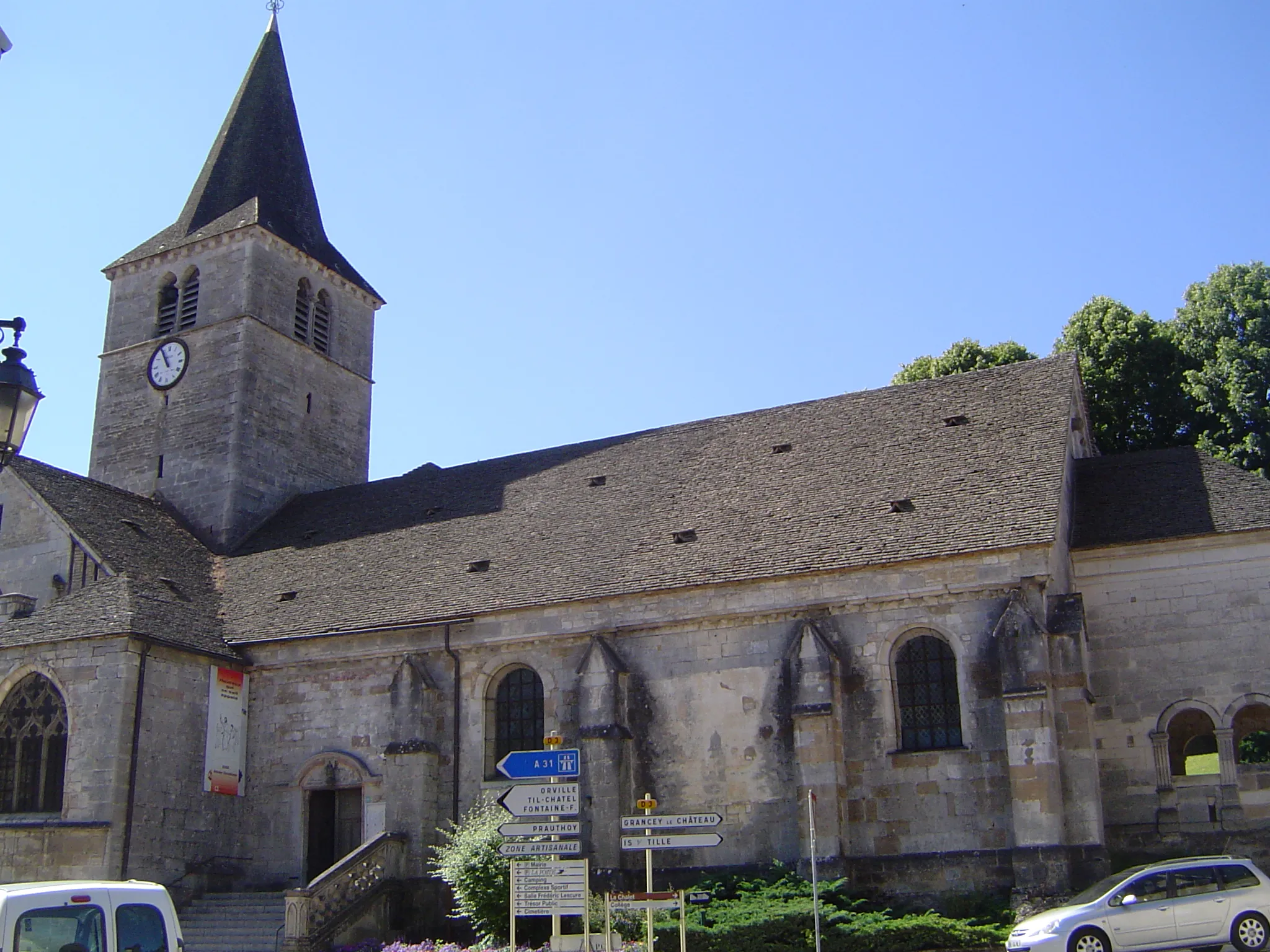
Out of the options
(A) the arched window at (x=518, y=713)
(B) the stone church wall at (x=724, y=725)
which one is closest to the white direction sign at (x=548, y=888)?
(B) the stone church wall at (x=724, y=725)

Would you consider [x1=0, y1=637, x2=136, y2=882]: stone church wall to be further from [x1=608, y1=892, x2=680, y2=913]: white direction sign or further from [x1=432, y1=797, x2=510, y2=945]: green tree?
[x1=608, y1=892, x2=680, y2=913]: white direction sign

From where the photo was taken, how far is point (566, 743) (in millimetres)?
25312

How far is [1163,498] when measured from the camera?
2592 cm

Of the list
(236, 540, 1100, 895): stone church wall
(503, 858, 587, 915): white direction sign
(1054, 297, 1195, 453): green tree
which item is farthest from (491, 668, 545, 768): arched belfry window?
(1054, 297, 1195, 453): green tree

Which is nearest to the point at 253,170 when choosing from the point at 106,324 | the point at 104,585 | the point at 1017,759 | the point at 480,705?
the point at 106,324

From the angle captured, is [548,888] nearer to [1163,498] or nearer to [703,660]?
[703,660]

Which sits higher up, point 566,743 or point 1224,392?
point 1224,392

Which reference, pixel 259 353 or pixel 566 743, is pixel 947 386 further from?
pixel 259 353

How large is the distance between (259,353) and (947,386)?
18.7 meters

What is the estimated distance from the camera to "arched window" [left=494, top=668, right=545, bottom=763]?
25844 mm

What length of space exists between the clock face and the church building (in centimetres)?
490

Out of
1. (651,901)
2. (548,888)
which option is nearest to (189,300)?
(548,888)

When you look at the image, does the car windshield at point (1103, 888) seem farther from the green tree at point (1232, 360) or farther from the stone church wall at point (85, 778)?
the green tree at point (1232, 360)

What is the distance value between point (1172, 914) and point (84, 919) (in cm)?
1308
